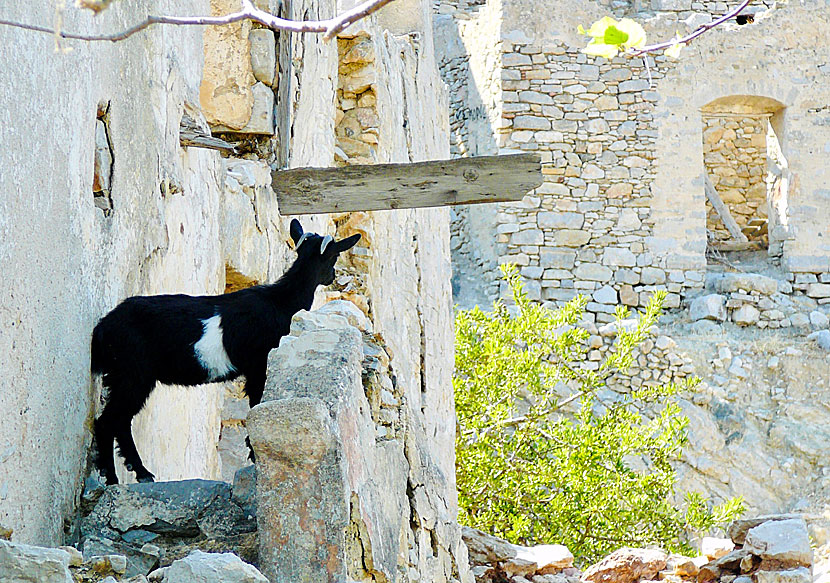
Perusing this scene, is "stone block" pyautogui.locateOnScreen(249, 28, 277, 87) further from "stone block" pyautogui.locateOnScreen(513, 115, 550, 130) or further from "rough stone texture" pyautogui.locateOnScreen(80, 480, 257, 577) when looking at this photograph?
"stone block" pyautogui.locateOnScreen(513, 115, 550, 130)

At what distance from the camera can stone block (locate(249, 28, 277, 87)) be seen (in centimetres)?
552

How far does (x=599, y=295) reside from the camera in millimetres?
13344

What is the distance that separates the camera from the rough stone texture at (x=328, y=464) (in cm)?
256

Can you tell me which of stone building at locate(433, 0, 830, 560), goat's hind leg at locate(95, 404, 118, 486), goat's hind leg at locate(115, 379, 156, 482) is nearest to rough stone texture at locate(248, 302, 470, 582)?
goat's hind leg at locate(115, 379, 156, 482)

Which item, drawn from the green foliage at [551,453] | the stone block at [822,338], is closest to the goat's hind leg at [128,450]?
the green foliage at [551,453]

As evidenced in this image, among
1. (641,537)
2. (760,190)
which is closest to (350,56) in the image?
(641,537)

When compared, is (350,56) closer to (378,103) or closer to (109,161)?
(378,103)

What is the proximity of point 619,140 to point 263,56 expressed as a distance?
8827 millimetres

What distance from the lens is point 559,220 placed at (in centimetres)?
1353

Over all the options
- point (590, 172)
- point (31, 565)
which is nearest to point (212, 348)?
point (31, 565)

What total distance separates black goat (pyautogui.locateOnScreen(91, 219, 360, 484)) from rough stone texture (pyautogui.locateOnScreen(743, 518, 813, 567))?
16.0ft

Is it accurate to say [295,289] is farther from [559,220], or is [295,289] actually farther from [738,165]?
[738,165]

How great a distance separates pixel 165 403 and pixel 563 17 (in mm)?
10592

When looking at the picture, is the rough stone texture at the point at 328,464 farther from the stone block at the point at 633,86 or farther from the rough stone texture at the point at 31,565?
the stone block at the point at 633,86
